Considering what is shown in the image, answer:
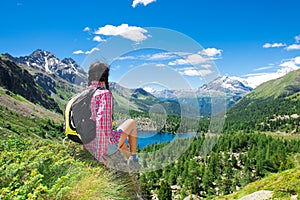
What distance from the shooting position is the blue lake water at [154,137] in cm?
652

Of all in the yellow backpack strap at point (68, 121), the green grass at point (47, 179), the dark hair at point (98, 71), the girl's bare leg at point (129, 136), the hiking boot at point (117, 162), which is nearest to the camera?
the green grass at point (47, 179)

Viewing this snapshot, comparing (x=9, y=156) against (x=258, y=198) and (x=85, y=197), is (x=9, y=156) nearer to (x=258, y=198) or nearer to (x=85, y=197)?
(x=85, y=197)

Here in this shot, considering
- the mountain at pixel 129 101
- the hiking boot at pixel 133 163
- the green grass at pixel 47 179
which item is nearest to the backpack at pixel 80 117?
the green grass at pixel 47 179

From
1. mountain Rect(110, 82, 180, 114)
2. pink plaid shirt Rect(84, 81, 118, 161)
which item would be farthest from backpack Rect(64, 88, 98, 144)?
mountain Rect(110, 82, 180, 114)

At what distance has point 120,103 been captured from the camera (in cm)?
695

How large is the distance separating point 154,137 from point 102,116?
1749 mm

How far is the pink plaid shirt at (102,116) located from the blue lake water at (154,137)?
2.51ft

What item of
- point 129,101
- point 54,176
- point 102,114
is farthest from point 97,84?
point 54,176

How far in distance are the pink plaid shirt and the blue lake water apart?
0.77 meters

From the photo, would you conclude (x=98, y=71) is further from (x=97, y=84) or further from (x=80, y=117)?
(x=80, y=117)

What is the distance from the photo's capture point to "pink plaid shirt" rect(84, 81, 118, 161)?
5562 millimetres

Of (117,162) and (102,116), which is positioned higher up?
(102,116)

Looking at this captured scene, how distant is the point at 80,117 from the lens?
18.2 feet

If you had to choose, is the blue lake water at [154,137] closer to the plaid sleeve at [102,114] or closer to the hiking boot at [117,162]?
the hiking boot at [117,162]
